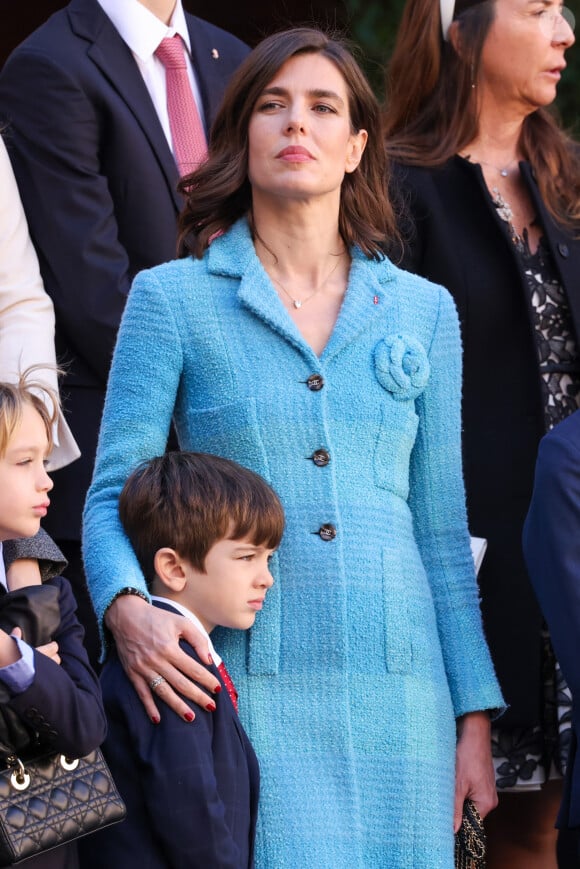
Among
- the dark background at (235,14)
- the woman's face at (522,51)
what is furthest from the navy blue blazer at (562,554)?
the dark background at (235,14)

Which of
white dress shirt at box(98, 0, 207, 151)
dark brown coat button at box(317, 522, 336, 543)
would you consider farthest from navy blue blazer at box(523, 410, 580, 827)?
white dress shirt at box(98, 0, 207, 151)

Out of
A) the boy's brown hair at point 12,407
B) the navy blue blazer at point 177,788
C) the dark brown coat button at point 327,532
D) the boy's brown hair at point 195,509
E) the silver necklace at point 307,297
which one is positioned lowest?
the navy blue blazer at point 177,788

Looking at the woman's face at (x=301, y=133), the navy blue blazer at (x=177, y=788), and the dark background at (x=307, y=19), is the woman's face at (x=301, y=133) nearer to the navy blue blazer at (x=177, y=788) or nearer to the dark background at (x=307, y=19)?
the navy blue blazer at (x=177, y=788)

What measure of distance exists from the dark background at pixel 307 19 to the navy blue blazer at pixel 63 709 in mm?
3750

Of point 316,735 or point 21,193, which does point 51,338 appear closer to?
A: point 21,193

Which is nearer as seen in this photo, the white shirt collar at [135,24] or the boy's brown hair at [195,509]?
the boy's brown hair at [195,509]

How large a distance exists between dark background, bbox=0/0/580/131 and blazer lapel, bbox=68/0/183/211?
182cm

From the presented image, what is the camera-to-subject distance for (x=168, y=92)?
457 centimetres

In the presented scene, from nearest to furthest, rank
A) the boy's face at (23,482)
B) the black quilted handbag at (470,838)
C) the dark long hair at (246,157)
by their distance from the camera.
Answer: the boy's face at (23,482) → the black quilted handbag at (470,838) → the dark long hair at (246,157)

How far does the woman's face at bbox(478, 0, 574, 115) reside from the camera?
14.4ft

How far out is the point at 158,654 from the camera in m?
3.05

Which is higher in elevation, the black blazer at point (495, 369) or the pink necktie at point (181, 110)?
the pink necktie at point (181, 110)

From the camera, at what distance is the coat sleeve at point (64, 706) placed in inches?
109

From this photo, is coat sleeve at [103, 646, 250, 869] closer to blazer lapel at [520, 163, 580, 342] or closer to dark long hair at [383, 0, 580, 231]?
blazer lapel at [520, 163, 580, 342]
